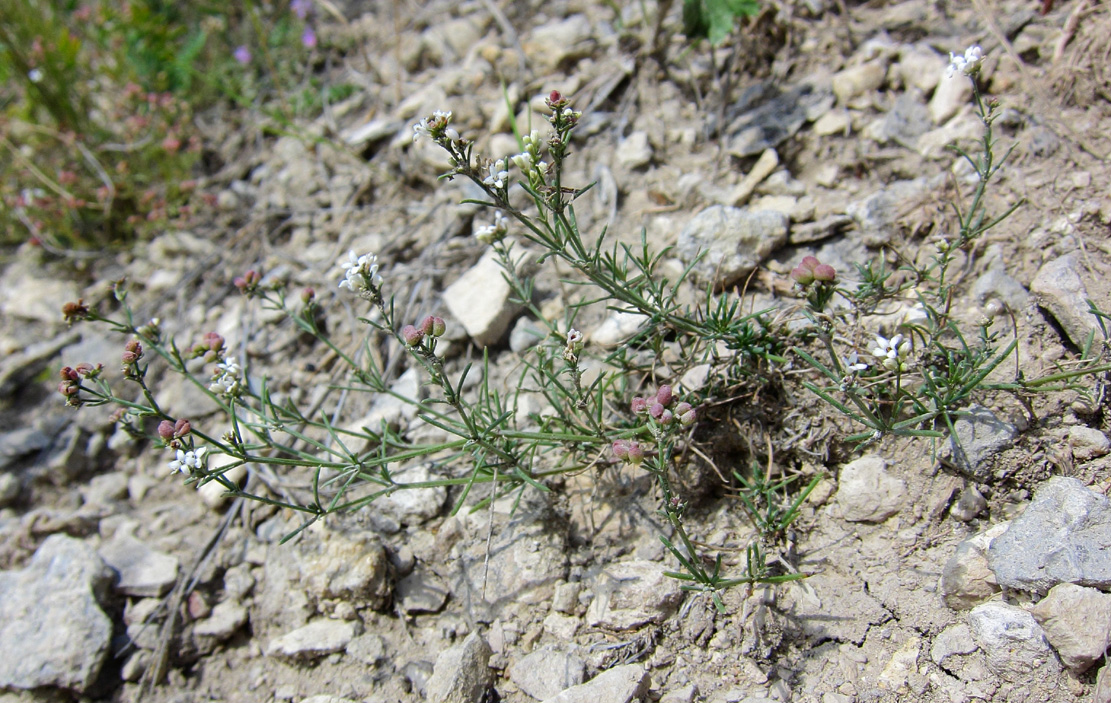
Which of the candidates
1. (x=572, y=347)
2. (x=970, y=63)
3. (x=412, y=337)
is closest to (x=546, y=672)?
(x=572, y=347)

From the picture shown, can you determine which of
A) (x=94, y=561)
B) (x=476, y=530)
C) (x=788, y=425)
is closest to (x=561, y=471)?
(x=476, y=530)

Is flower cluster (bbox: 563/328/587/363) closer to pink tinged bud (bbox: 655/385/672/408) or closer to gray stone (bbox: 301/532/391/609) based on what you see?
pink tinged bud (bbox: 655/385/672/408)

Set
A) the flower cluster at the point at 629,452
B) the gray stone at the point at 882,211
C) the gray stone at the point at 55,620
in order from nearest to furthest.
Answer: the flower cluster at the point at 629,452 < the gray stone at the point at 55,620 < the gray stone at the point at 882,211

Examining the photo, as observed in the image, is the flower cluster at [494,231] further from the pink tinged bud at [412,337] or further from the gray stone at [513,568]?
the gray stone at [513,568]

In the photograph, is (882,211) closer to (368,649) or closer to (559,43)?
(559,43)

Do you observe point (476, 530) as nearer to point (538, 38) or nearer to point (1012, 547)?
point (1012, 547)

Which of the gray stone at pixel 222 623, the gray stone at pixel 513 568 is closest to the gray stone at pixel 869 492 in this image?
the gray stone at pixel 513 568
